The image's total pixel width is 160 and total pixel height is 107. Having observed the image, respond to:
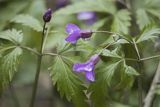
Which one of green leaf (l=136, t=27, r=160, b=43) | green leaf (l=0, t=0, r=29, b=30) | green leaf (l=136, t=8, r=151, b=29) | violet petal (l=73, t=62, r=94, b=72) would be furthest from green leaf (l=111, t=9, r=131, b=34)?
green leaf (l=0, t=0, r=29, b=30)

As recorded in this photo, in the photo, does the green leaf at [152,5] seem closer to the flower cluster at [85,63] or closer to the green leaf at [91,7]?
the green leaf at [91,7]

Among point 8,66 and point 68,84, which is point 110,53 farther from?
point 8,66

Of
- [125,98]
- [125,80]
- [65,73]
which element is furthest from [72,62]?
[125,98]

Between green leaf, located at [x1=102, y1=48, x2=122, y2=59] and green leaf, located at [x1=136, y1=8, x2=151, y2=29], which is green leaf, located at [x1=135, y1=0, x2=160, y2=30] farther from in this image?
green leaf, located at [x1=102, y1=48, x2=122, y2=59]

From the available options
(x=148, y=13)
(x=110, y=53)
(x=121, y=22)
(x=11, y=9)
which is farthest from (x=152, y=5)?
(x=11, y=9)

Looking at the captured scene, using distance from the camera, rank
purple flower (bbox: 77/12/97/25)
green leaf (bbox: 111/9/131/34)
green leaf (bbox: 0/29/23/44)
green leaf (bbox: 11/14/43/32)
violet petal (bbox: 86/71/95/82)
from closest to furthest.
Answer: violet petal (bbox: 86/71/95/82)
green leaf (bbox: 0/29/23/44)
green leaf (bbox: 11/14/43/32)
green leaf (bbox: 111/9/131/34)
purple flower (bbox: 77/12/97/25)
